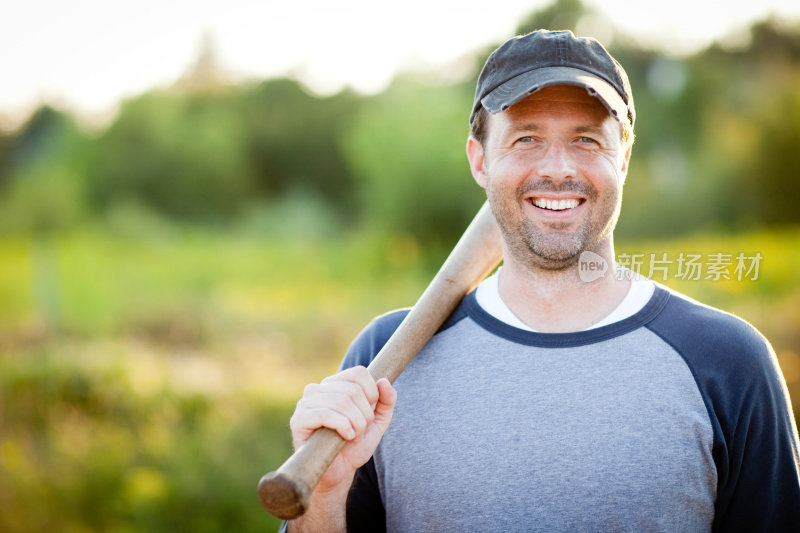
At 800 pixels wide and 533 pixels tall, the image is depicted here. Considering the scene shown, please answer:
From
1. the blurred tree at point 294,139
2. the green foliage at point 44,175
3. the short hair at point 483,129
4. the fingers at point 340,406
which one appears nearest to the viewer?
the fingers at point 340,406

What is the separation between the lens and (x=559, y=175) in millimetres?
1683

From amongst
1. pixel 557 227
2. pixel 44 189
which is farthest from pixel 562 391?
pixel 44 189

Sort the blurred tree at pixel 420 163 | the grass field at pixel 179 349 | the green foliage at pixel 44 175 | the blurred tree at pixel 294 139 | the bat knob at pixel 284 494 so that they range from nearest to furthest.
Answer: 1. the bat knob at pixel 284 494
2. the grass field at pixel 179 349
3. the green foliage at pixel 44 175
4. the blurred tree at pixel 420 163
5. the blurred tree at pixel 294 139

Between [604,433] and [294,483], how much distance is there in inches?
30.4

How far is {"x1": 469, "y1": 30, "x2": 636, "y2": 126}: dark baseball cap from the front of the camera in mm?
1660

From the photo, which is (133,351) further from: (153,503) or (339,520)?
(339,520)

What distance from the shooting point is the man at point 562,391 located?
1572 millimetres

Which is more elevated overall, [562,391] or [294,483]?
[562,391]

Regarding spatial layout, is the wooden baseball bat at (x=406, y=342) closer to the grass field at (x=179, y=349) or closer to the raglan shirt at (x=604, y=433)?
the raglan shirt at (x=604, y=433)

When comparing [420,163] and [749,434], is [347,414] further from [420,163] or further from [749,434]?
[420,163]

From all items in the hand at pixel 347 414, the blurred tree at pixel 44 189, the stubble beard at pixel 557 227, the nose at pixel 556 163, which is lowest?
the hand at pixel 347 414

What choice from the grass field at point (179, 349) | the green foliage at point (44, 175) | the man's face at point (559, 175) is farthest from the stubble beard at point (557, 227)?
the green foliage at point (44, 175)

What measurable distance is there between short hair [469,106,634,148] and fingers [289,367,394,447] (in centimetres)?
76

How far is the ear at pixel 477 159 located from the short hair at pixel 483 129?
0.06 ft
